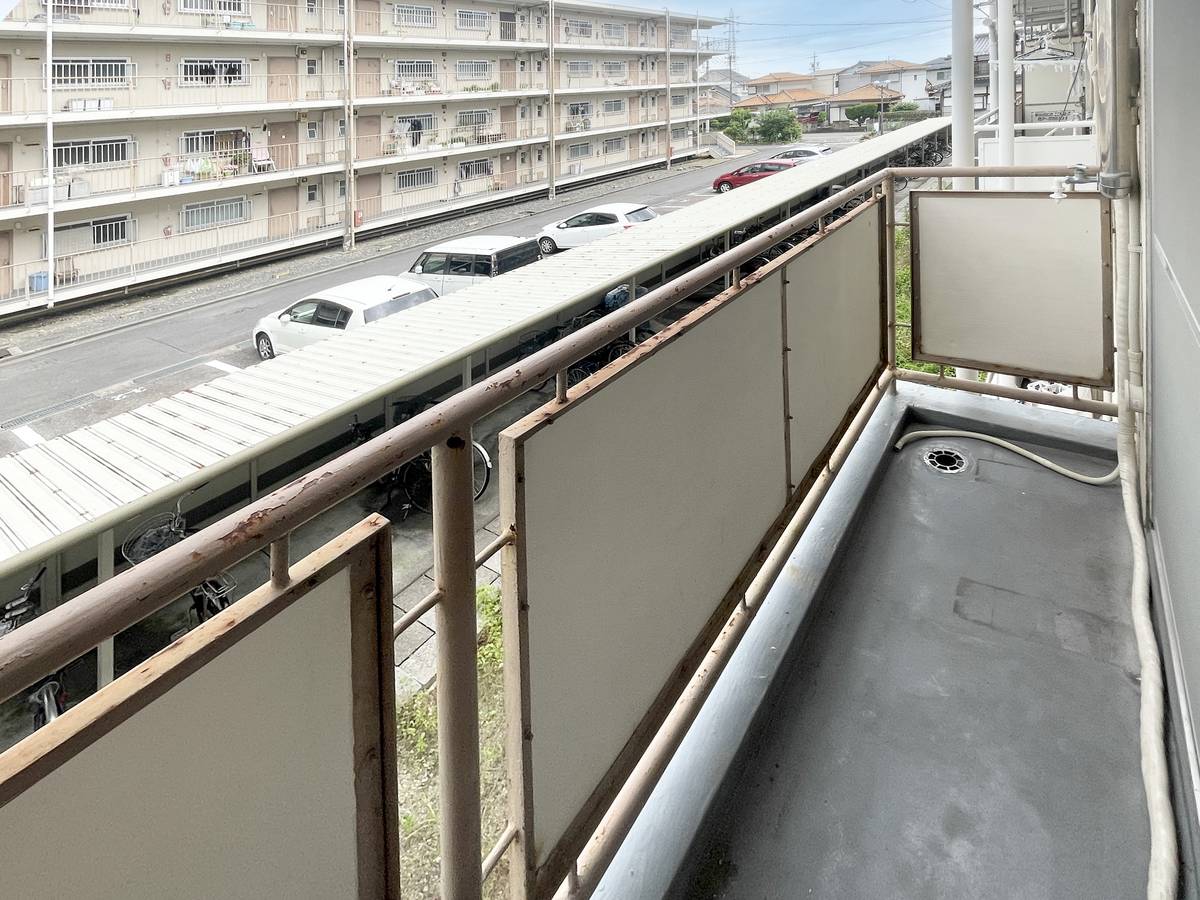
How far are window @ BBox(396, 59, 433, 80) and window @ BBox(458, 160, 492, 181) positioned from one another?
5.95 ft

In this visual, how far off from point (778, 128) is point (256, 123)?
1731 cm

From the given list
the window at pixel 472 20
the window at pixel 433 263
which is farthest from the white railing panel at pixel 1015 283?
the window at pixel 472 20

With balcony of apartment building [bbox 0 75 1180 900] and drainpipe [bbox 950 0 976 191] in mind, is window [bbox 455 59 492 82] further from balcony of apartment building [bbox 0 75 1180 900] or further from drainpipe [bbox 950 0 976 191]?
balcony of apartment building [bbox 0 75 1180 900]

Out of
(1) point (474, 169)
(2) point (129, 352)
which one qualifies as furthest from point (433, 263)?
(1) point (474, 169)

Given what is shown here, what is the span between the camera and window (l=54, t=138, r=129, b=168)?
10375 mm

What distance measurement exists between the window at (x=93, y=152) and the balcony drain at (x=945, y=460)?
12483 mm

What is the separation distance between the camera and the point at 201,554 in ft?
1.15

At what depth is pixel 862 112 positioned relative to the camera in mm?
26953

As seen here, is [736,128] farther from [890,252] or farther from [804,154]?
[890,252]

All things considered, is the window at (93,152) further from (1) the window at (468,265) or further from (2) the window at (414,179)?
(1) the window at (468,265)

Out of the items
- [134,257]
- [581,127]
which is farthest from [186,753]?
[581,127]

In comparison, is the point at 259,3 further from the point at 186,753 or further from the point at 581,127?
the point at 186,753

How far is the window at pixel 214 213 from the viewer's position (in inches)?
472

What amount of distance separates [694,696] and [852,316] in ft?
3.18
